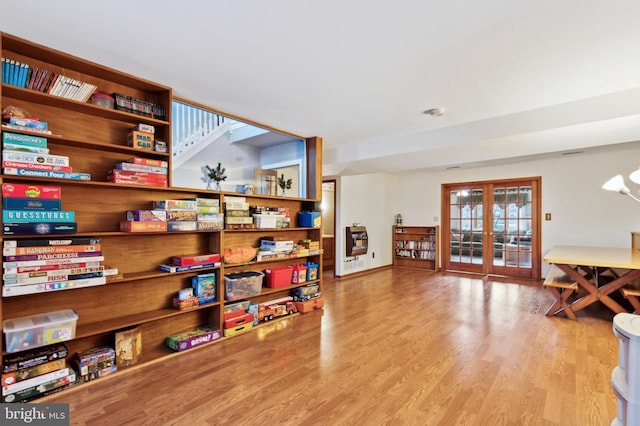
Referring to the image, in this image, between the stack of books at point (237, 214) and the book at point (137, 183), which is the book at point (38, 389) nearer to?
the book at point (137, 183)

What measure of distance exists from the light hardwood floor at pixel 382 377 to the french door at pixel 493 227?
2414 millimetres

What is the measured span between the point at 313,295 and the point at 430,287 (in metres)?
2.33

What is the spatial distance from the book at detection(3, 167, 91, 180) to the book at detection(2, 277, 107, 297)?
70 cm

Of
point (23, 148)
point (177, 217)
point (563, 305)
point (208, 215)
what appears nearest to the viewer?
point (23, 148)

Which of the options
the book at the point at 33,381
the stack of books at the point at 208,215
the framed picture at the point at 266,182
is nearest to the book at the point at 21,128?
the stack of books at the point at 208,215

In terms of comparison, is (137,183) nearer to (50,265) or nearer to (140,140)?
(140,140)

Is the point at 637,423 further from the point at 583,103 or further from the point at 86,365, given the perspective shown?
the point at 86,365

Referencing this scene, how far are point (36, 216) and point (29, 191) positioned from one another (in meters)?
0.16

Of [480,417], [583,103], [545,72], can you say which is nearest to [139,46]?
[545,72]

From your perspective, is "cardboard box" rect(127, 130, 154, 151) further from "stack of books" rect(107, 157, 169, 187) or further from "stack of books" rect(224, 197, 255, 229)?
"stack of books" rect(224, 197, 255, 229)

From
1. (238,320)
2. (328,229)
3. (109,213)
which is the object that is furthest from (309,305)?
(328,229)

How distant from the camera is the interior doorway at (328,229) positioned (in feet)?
22.8

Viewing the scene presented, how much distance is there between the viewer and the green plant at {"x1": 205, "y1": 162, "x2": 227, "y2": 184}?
326 cm

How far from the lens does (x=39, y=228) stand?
2.03m
